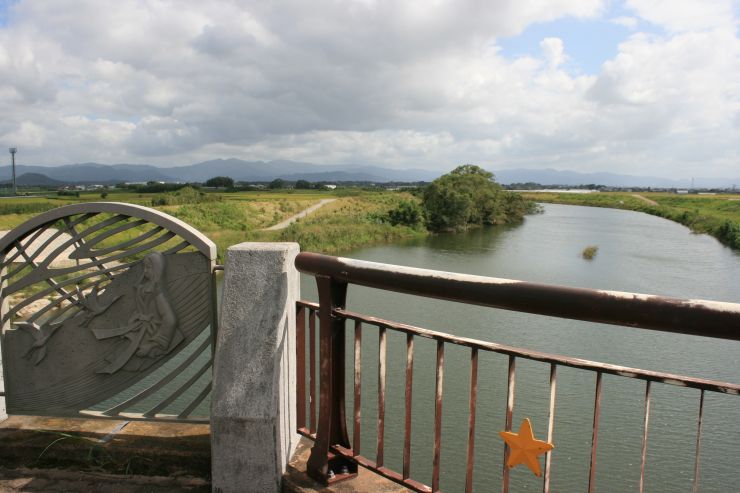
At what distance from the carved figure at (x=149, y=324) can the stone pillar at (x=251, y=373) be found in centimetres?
73

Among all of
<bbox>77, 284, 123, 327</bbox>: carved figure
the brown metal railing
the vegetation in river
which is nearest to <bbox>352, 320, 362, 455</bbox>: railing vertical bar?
the brown metal railing

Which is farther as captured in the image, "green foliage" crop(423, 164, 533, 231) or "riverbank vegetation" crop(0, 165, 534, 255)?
"green foliage" crop(423, 164, 533, 231)

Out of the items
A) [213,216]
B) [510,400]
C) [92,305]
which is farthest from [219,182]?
[510,400]

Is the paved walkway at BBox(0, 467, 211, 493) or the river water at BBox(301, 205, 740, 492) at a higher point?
the paved walkway at BBox(0, 467, 211, 493)

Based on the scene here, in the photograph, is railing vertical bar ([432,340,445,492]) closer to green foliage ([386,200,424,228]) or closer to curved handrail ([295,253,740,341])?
curved handrail ([295,253,740,341])

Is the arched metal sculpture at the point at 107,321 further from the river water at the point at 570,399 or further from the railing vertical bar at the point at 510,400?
the river water at the point at 570,399

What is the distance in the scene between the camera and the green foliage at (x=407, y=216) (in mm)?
40531

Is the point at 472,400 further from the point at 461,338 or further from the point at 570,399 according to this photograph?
the point at 570,399

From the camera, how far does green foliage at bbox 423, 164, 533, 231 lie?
42.7 meters

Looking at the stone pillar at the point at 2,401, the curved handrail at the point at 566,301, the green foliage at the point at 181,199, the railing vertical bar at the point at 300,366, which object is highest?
the curved handrail at the point at 566,301

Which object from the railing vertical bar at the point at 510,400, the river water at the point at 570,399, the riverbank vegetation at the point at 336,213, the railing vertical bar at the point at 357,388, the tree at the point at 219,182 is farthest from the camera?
the tree at the point at 219,182

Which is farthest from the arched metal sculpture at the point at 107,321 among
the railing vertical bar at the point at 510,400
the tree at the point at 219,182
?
the tree at the point at 219,182

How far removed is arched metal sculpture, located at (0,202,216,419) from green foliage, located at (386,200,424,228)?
122 ft

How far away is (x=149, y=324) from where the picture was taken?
3090 mm
